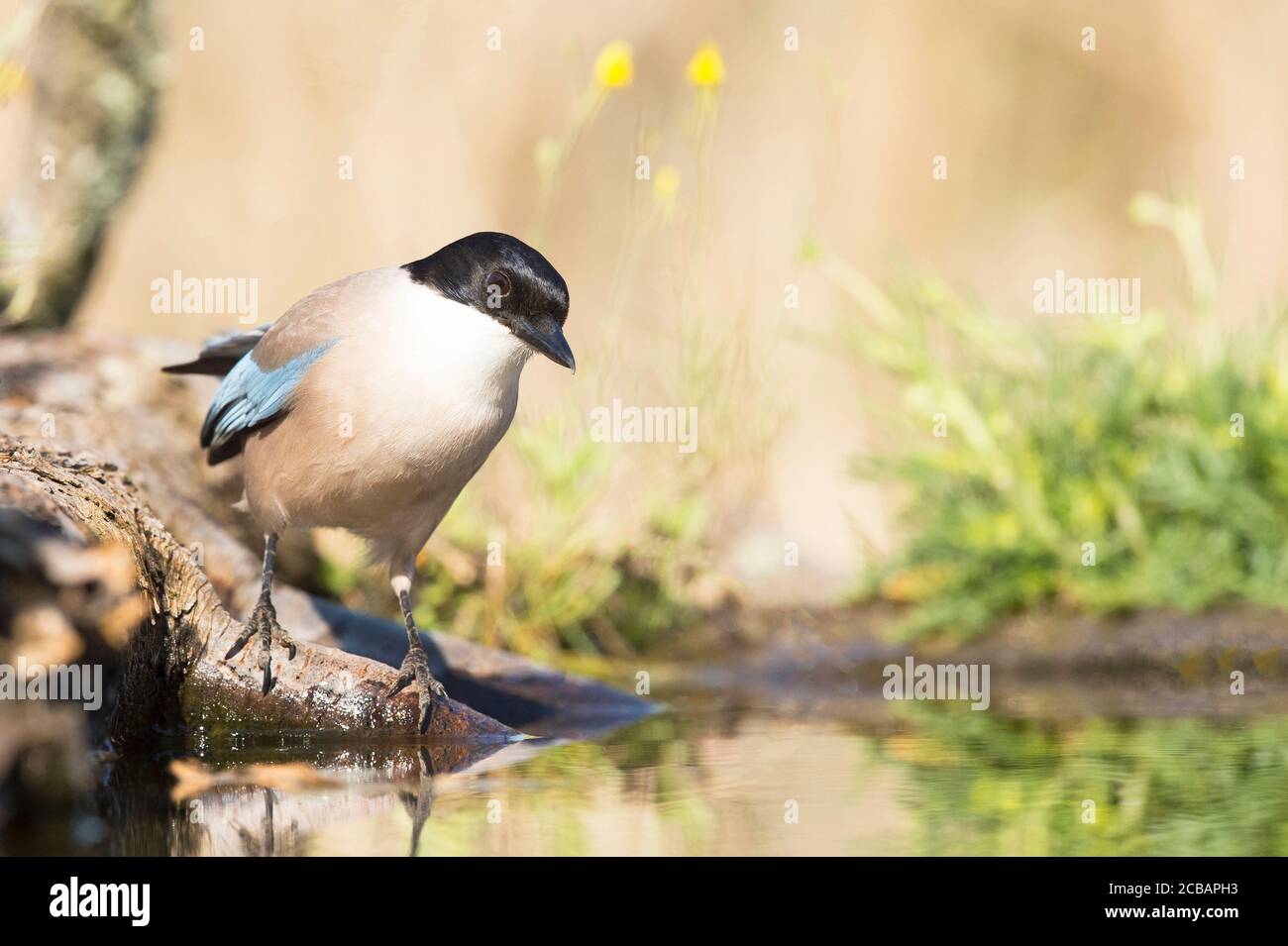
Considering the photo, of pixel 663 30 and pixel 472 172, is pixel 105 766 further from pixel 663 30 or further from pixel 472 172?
pixel 663 30

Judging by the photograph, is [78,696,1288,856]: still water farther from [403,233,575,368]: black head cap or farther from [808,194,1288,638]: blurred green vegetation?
[808,194,1288,638]: blurred green vegetation

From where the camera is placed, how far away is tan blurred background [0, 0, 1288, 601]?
8133 mm

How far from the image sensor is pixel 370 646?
18.2 ft

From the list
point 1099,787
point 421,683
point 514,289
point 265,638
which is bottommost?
point 1099,787

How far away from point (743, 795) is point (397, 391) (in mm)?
1576

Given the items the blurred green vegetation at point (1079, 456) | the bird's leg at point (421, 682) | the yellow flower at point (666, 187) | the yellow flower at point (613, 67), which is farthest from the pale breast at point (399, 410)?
the blurred green vegetation at point (1079, 456)

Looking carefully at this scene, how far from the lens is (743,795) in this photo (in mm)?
3600

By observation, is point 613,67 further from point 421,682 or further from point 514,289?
point 421,682

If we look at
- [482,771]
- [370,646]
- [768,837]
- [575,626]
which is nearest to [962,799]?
[768,837]

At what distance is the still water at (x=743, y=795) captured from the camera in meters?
3.03

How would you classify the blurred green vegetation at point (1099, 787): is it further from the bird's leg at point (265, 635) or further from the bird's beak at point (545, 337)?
the bird's leg at point (265, 635)

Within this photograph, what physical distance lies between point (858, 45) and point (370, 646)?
666cm

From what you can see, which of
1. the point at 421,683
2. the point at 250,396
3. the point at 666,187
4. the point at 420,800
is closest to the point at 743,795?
the point at 420,800

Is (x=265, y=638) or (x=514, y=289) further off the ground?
(x=514, y=289)
